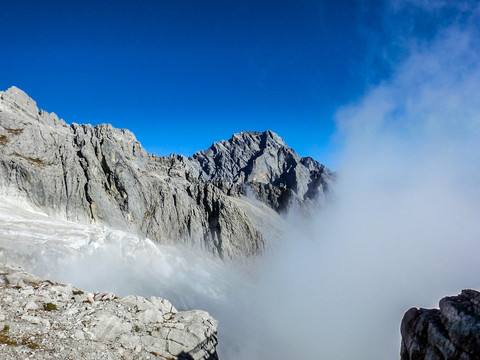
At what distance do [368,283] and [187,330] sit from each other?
130 metres

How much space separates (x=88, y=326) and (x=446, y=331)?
2727 cm

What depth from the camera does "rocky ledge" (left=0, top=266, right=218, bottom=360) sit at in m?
20.3

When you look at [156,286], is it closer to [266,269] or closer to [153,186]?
[153,186]

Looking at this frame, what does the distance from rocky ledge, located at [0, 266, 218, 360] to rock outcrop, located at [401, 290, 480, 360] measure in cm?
1889

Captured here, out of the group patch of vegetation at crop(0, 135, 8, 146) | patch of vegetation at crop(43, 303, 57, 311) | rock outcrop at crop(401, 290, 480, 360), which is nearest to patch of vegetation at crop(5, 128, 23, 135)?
patch of vegetation at crop(0, 135, 8, 146)

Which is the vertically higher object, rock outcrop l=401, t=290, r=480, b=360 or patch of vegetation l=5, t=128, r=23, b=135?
patch of vegetation l=5, t=128, r=23, b=135

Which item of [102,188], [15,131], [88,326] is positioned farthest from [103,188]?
[88,326]

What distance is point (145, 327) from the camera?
26953mm

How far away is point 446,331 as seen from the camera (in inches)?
747

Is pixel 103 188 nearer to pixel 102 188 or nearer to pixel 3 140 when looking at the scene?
pixel 102 188

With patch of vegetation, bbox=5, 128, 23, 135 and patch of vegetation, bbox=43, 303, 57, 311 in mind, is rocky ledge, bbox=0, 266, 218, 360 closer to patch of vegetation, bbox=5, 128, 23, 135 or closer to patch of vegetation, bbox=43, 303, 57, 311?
patch of vegetation, bbox=43, 303, 57, 311

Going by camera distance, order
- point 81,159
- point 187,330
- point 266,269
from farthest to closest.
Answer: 1. point 266,269
2. point 81,159
3. point 187,330

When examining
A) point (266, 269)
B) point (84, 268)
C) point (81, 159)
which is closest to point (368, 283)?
point (266, 269)

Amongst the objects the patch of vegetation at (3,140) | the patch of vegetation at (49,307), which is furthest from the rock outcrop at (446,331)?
the patch of vegetation at (3,140)
